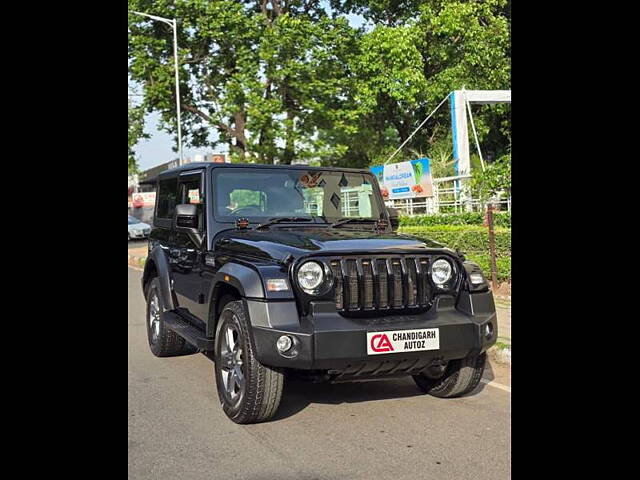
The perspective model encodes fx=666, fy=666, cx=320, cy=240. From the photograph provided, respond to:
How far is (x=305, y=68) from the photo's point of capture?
78.4 ft

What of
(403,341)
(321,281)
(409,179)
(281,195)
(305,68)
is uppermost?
(305,68)

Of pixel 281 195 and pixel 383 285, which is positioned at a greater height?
pixel 281 195

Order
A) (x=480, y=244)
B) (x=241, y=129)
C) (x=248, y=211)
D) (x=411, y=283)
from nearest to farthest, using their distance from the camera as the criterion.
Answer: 1. (x=411, y=283)
2. (x=248, y=211)
3. (x=480, y=244)
4. (x=241, y=129)

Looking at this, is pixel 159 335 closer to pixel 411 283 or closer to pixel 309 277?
pixel 309 277

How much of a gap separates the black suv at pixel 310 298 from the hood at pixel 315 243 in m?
0.01

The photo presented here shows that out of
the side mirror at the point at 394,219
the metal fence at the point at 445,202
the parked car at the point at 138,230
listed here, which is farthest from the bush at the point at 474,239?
the parked car at the point at 138,230

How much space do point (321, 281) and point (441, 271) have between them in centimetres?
96

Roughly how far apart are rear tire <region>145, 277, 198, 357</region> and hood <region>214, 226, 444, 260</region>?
5.72 ft

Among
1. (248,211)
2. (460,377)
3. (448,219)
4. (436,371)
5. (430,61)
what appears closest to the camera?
(460,377)

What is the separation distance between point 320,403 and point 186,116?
82.1ft

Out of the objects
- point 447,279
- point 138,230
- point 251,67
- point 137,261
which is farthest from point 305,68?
point 447,279

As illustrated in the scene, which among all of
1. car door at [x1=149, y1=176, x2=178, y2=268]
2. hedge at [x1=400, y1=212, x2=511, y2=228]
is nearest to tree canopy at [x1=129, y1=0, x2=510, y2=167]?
hedge at [x1=400, y1=212, x2=511, y2=228]

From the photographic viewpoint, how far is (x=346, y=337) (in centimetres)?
434

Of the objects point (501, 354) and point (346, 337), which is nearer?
point (346, 337)
